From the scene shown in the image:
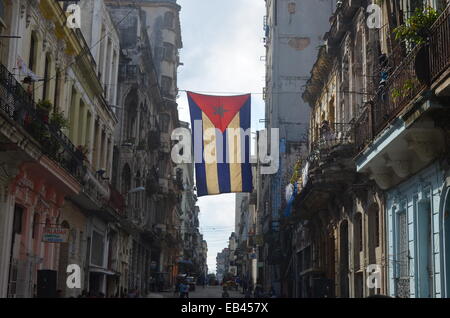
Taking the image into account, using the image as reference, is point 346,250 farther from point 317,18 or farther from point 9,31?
point 317,18

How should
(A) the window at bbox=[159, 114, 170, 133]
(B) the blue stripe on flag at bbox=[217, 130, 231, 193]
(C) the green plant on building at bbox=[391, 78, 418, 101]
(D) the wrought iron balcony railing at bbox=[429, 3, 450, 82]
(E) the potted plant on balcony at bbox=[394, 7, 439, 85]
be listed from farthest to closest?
(A) the window at bbox=[159, 114, 170, 133] < (B) the blue stripe on flag at bbox=[217, 130, 231, 193] < (C) the green plant on building at bbox=[391, 78, 418, 101] < (E) the potted plant on balcony at bbox=[394, 7, 439, 85] < (D) the wrought iron balcony railing at bbox=[429, 3, 450, 82]

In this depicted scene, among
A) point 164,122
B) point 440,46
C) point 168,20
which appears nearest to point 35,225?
point 440,46

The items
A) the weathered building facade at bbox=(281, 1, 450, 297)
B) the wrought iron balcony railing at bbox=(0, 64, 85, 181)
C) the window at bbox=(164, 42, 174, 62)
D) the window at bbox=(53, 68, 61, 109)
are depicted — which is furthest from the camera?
the window at bbox=(164, 42, 174, 62)

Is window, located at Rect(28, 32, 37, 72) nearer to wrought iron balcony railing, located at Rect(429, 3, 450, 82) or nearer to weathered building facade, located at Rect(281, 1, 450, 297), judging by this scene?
weathered building facade, located at Rect(281, 1, 450, 297)

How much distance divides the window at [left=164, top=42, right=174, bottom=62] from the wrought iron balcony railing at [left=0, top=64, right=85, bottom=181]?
31.8m

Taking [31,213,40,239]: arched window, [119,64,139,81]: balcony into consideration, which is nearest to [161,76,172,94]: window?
[119,64,139,81]: balcony

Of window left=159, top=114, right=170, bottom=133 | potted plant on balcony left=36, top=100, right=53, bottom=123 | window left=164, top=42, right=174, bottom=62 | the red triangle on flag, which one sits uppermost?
window left=164, top=42, right=174, bottom=62

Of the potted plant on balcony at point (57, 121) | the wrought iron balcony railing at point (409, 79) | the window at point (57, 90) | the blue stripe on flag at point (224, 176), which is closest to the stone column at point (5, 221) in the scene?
the potted plant on balcony at point (57, 121)

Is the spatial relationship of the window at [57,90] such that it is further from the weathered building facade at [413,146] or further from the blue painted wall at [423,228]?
the blue painted wall at [423,228]

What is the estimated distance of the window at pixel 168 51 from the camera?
5194 cm

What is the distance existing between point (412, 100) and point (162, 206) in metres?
38.1

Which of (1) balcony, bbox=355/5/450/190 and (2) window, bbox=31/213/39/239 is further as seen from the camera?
(2) window, bbox=31/213/39/239

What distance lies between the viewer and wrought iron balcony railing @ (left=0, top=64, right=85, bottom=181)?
47.7 feet

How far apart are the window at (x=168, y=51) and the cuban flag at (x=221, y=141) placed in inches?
1247
